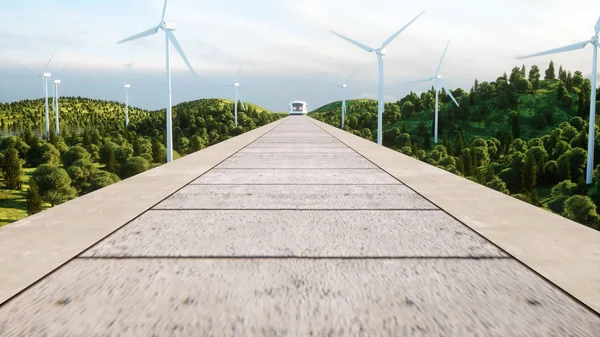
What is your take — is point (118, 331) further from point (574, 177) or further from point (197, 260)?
point (574, 177)

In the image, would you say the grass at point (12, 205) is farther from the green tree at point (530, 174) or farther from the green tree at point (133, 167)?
the green tree at point (530, 174)

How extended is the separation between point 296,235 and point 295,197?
111 inches

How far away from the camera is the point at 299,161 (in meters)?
16.5

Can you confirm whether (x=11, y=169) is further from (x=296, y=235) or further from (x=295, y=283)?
(x=295, y=283)

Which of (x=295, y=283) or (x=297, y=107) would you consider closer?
(x=295, y=283)

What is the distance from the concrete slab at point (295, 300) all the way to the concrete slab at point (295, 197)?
300 cm

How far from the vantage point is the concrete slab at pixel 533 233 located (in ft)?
16.6

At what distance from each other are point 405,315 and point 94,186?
96.7 meters

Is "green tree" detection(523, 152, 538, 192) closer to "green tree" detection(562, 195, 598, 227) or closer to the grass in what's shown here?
"green tree" detection(562, 195, 598, 227)

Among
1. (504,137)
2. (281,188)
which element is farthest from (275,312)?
(504,137)

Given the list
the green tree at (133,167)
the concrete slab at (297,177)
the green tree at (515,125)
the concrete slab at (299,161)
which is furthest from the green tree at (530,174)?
the concrete slab at (297,177)

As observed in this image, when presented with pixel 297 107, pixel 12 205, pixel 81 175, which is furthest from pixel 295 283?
pixel 297 107

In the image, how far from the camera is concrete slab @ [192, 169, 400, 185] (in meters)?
11.4

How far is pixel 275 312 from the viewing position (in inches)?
167
